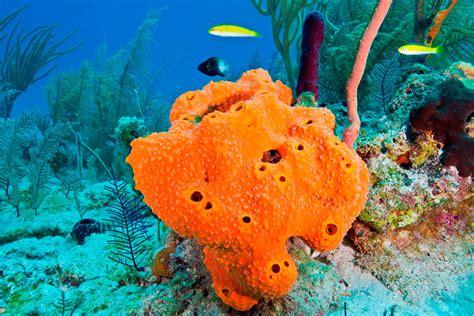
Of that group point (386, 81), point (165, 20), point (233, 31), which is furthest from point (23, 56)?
point (165, 20)

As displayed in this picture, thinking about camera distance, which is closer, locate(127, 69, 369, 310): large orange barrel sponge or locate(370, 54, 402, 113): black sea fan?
locate(127, 69, 369, 310): large orange barrel sponge

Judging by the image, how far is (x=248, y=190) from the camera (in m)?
1.84

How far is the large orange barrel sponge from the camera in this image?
1.81 metres

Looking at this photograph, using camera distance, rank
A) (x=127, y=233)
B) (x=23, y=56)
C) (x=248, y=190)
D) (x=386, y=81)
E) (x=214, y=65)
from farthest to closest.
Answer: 1. (x=23, y=56)
2. (x=214, y=65)
3. (x=386, y=81)
4. (x=127, y=233)
5. (x=248, y=190)

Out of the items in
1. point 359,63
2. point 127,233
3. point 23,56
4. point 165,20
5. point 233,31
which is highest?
point 233,31

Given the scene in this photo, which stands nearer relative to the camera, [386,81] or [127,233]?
[127,233]

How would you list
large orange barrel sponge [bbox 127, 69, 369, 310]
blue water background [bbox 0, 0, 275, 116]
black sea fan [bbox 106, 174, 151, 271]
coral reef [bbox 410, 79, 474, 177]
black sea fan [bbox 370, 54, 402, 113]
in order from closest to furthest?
large orange barrel sponge [bbox 127, 69, 369, 310], coral reef [bbox 410, 79, 474, 177], black sea fan [bbox 106, 174, 151, 271], black sea fan [bbox 370, 54, 402, 113], blue water background [bbox 0, 0, 275, 116]

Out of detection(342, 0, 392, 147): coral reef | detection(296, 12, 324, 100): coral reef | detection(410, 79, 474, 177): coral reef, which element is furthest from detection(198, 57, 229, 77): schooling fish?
detection(410, 79, 474, 177): coral reef

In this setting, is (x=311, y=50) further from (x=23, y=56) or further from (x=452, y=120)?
(x=23, y=56)

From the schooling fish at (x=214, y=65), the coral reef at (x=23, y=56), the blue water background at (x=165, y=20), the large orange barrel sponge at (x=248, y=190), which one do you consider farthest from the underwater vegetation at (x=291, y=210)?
the blue water background at (x=165, y=20)

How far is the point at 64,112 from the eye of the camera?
8.08 meters

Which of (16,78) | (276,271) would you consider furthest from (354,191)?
(16,78)

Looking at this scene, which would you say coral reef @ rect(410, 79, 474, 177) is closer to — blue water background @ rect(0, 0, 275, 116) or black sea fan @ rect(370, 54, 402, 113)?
black sea fan @ rect(370, 54, 402, 113)

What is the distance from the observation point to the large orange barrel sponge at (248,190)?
1.81 metres
